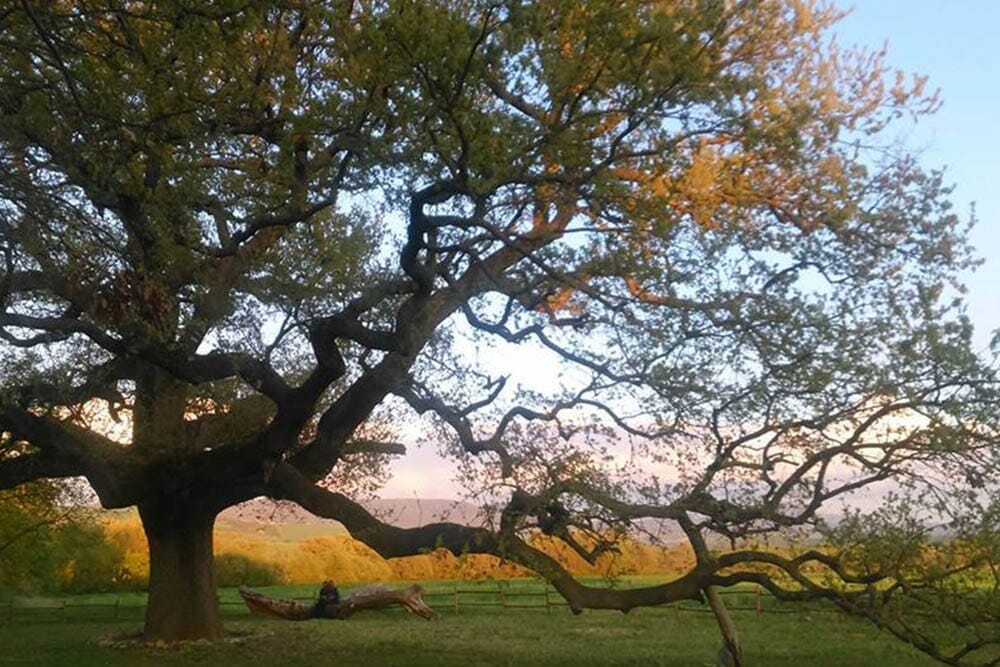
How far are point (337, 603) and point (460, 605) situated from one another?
6.51 m

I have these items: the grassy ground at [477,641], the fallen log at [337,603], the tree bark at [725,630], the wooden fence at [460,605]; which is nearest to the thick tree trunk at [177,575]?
the grassy ground at [477,641]

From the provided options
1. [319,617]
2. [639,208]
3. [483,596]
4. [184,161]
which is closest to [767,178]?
[639,208]

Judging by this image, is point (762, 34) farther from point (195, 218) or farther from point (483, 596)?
point (483, 596)

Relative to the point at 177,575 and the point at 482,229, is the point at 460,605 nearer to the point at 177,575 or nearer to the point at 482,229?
the point at 177,575

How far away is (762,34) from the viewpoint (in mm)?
15898

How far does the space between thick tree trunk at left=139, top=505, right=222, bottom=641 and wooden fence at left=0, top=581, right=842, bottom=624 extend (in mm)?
12673

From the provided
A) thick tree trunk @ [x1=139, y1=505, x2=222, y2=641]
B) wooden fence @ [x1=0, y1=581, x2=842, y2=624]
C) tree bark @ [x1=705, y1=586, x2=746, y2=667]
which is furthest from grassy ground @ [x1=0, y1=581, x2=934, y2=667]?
tree bark @ [x1=705, y1=586, x2=746, y2=667]

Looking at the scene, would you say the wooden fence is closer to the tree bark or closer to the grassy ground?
the grassy ground

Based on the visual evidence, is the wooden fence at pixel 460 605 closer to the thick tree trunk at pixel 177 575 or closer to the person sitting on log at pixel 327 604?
the person sitting on log at pixel 327 604

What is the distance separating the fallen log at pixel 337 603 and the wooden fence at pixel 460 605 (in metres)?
1.59

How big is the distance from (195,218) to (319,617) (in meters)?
19.2

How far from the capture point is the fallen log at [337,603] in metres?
32.1

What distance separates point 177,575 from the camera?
70.3 feet

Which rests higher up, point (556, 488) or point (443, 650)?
point (556, 488)
